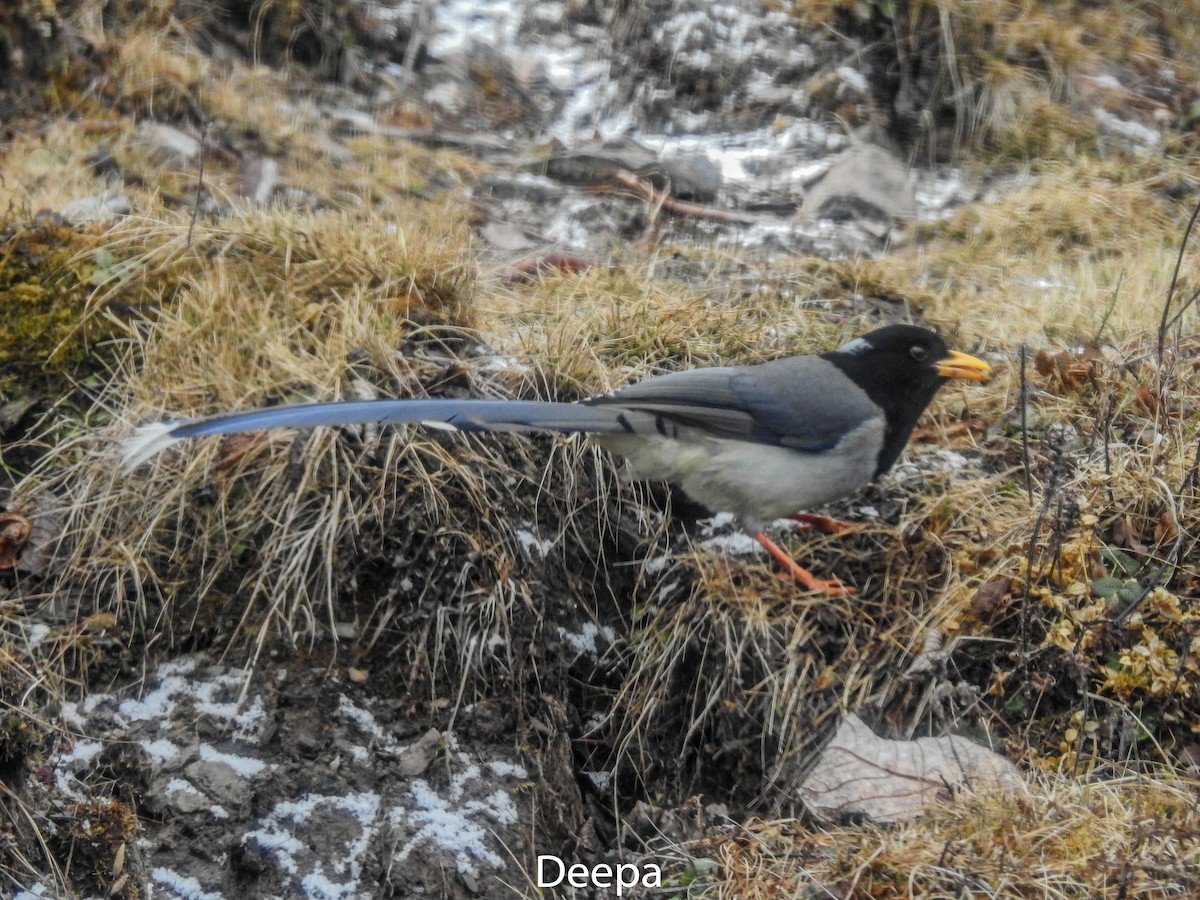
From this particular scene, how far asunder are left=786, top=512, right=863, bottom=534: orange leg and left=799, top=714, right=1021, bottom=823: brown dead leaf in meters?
0.82

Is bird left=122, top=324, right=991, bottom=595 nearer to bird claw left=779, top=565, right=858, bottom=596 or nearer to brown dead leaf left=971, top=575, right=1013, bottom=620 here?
bird claw left=779, top=565, right=858, bottom=596

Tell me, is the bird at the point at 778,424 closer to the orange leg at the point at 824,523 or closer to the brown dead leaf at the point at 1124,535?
the orange leg at the point at 824,523

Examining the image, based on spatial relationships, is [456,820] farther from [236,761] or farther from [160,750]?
[160,750]

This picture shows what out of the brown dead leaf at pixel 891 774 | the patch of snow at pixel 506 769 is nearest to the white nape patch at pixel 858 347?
the brown dead leaf at pixel 891 774

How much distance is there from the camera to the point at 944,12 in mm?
6977

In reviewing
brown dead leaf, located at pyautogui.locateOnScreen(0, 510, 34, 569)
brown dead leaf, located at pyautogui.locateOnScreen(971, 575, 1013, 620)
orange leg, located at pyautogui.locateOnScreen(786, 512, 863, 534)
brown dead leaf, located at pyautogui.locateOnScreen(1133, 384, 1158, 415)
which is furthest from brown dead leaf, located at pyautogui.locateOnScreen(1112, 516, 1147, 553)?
brown dead leaf, located at pyautogui.locateOnScreen(0, 510, 34, 569)

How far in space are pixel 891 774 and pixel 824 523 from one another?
A: 3.55 feet

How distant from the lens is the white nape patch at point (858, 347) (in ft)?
14.5

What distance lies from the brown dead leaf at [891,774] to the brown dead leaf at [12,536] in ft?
8.81

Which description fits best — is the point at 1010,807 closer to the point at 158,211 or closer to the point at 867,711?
the point at 867,711

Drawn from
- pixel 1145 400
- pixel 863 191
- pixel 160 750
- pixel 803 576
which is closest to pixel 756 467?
pixel 803 576

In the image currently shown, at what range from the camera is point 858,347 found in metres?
4.45

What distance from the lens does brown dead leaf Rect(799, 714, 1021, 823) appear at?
11.1ft

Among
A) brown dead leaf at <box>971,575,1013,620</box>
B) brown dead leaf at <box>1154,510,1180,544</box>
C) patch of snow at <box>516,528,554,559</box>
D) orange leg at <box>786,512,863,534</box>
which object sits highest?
brown dead leaf at <box>1154,510,1180,544</box>
